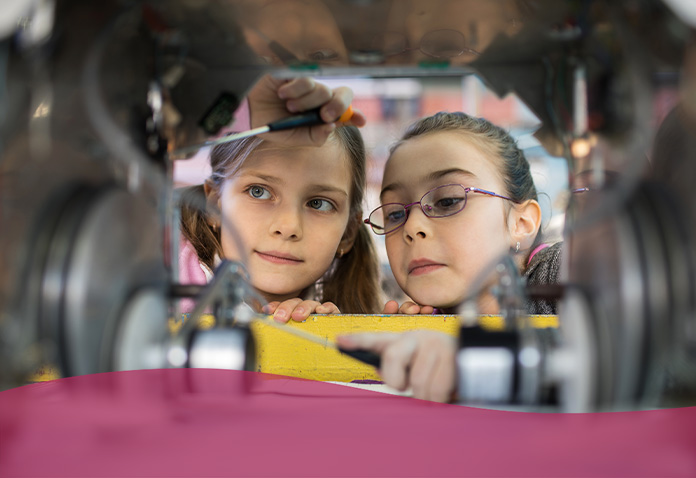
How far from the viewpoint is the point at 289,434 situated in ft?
1.65

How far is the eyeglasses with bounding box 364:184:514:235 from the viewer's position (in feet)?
2.24

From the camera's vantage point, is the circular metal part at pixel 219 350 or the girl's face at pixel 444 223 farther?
the girl's face at pixel 444 223

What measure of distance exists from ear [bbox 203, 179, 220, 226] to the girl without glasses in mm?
188

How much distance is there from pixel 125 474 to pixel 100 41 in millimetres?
467

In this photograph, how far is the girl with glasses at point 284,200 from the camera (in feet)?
2.21

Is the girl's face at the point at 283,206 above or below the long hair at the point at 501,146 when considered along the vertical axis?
below

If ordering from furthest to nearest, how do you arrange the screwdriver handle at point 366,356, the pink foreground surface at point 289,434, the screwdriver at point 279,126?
the screwdriver at point 279,126
the screwdriver handle at point 366,356
the pink foreground surface at point 289,434

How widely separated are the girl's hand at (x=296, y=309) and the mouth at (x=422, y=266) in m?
0.11

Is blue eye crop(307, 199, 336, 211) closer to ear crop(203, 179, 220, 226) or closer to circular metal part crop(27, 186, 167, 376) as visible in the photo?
ear crop(203, 179, 220, 226)

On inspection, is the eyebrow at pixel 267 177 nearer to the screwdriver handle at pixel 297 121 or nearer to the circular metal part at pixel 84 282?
the screwdriver handle at pixel 297 121

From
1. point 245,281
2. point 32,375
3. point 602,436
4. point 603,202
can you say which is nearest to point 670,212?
point 603,202

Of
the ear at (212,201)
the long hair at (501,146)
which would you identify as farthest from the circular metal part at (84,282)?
the long hair at (501,146)

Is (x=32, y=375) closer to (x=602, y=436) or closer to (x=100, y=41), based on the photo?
(x=100, y=41)

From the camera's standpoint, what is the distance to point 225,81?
686 mm
